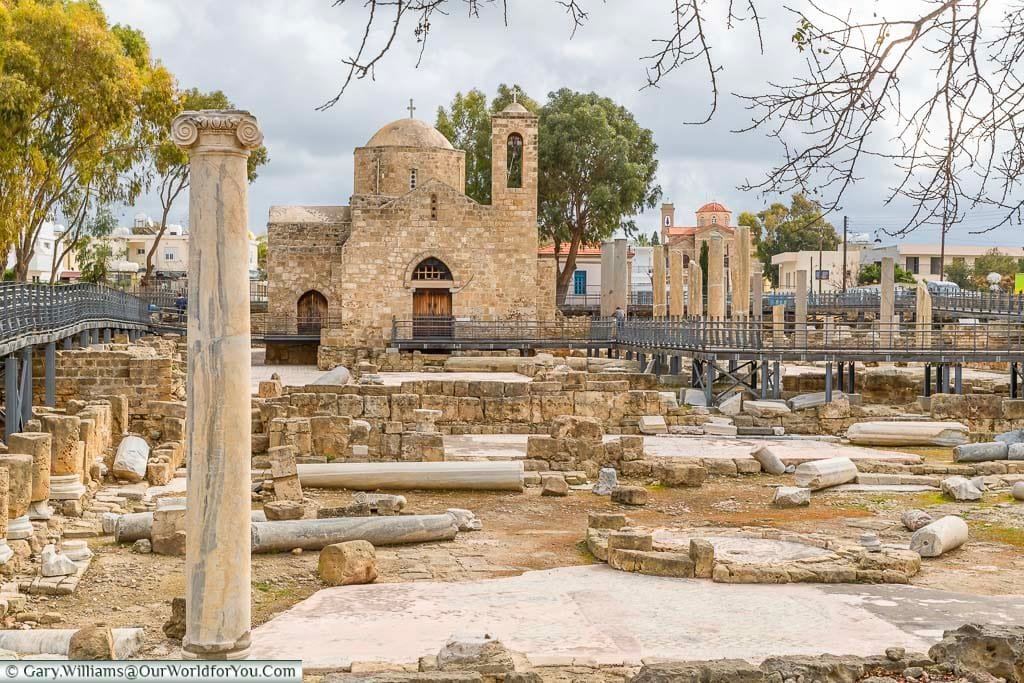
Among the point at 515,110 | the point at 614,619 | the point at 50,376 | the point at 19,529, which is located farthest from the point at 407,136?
the point at 614,619

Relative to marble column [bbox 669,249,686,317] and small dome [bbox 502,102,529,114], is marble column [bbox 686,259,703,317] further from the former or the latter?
small dome [bbox 502,102,529,114]

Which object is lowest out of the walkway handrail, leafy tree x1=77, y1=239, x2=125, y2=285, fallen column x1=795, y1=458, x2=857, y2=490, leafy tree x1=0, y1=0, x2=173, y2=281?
fallen column x1=795, y1=458, x2=857, y2=490

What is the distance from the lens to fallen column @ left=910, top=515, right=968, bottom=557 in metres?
11.9

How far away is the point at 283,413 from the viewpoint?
2048cm

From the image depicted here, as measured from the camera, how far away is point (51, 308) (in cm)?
2123

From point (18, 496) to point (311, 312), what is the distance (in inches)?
1248

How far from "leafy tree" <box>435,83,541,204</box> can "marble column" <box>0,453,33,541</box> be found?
44068mm

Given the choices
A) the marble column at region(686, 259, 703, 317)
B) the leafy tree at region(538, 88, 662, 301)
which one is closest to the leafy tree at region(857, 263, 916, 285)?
the leafy tree at region(538, 88, 662, 301)

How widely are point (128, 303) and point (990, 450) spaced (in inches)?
1009

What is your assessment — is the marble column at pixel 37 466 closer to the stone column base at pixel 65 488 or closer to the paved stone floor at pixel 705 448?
the stone column base at pixel 65 488

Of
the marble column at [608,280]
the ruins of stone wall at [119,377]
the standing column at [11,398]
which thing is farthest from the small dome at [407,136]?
the standing column at [11,398]

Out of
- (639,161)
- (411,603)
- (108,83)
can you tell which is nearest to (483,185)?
Result: (639,161)

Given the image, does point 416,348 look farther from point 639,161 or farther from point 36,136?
point 639,161

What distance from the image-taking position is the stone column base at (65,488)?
1316 cm
